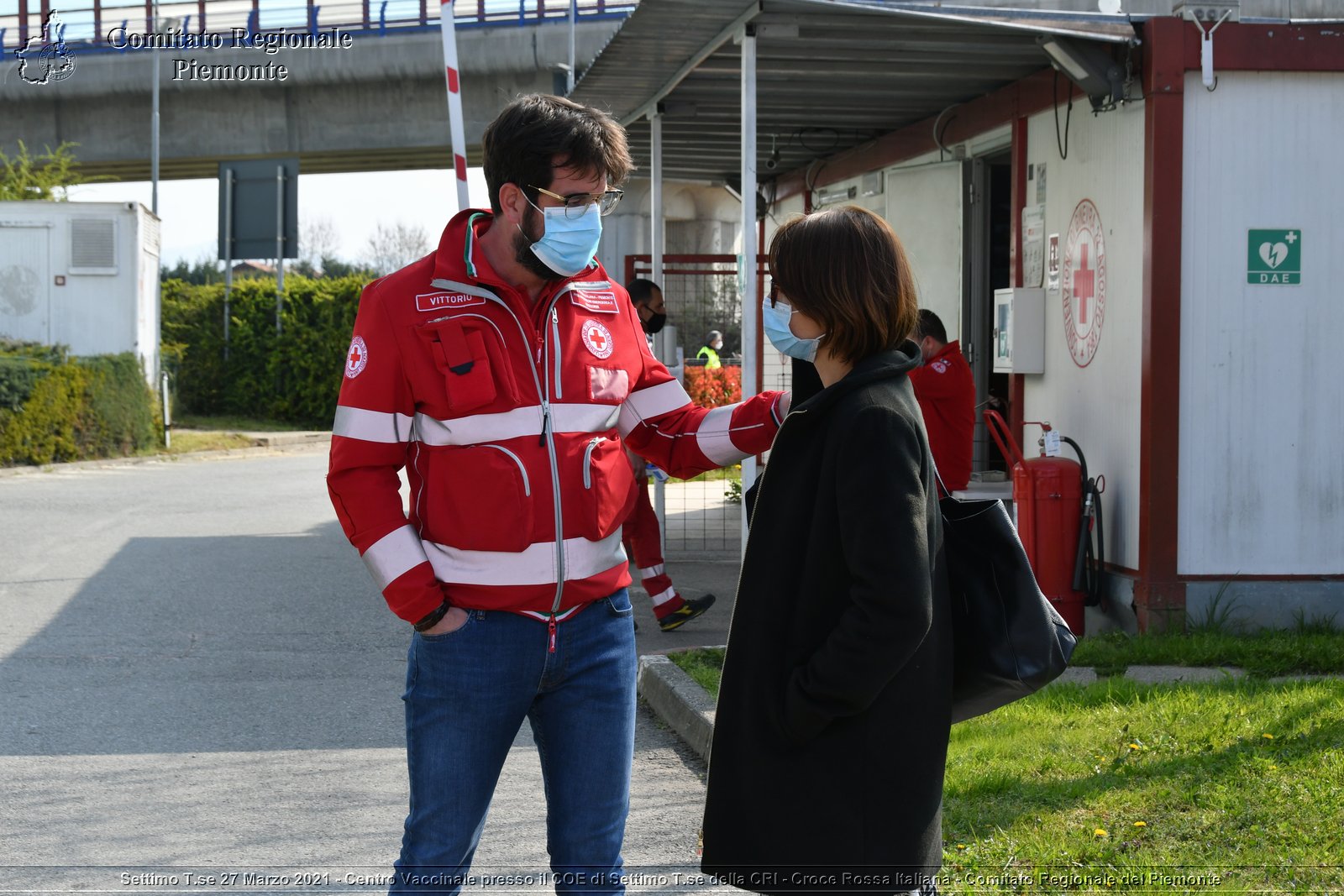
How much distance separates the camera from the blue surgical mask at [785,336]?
279 cm

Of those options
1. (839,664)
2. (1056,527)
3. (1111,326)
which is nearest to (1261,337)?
(1111,326)

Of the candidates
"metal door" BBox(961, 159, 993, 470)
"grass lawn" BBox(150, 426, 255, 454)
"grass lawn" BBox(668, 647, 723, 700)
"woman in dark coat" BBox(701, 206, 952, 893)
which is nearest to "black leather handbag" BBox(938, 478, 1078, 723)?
"woman in dark coat" BBox(701, 206, 952, 893)

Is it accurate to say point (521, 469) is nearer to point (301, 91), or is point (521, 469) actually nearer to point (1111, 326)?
point (1111, 326)

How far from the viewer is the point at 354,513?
2.78 meters

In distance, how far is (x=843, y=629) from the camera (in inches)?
96.3

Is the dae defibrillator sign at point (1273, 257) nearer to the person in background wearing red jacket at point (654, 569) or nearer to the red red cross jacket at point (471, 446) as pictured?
the person in background wearing red jacket at point (654, 569)

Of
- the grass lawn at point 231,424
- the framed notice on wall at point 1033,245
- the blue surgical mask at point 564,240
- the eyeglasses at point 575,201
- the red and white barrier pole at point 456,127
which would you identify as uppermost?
the red and white barrier pole at point 456,127

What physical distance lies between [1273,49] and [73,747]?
6.59m

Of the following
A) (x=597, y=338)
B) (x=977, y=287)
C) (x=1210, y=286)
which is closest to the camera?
(x=597, y=338)

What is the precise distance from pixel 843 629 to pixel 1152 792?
8.43 feet

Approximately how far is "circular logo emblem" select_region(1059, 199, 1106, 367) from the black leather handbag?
5.48 metres

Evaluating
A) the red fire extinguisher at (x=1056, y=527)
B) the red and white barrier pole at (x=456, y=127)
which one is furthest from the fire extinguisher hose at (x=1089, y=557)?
the red and white barrier pole at (x=456, y=127)

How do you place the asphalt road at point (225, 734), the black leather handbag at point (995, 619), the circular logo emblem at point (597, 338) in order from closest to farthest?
1. the black leather handbag at point (995, 619)
2. the circular logo emblem at point (597, 338)
3. the asphalt road at point (225, 734)

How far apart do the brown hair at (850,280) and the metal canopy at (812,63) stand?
4.09 meters
